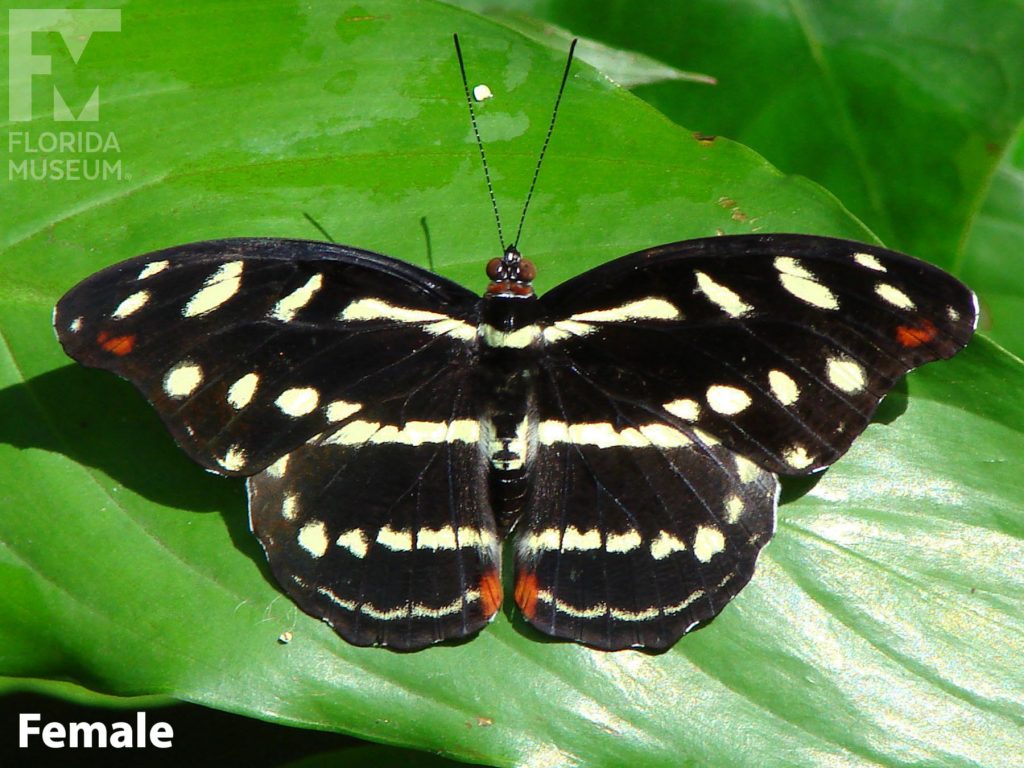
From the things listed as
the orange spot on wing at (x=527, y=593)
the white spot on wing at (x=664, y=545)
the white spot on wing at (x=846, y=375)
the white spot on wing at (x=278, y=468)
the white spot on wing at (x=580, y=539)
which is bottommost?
the orange spot on wing at (x=527, y=593)

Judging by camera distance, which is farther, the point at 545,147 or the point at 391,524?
the point at 545,147

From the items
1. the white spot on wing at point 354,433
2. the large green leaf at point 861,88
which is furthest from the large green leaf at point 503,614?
the large green leaf at point 861,88

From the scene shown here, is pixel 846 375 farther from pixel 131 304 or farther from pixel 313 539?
pixel 131 304

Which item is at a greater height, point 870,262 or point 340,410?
point 870,262


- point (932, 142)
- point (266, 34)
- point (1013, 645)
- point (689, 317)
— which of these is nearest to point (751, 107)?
point (932, 142)

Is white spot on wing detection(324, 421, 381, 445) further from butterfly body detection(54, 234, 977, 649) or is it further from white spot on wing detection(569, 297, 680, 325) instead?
white spot on wing detection(569, 297, 680, 325)

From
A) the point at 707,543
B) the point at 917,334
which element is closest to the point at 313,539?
the point at 707,543

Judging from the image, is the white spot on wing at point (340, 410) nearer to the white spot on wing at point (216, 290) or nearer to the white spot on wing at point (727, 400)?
the white spot on wing at point (216, 290)

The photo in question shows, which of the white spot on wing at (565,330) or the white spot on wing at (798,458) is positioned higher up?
the white spot on wing at (565,330)
